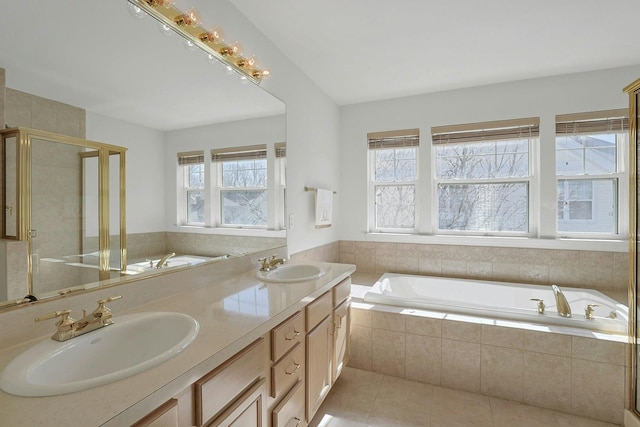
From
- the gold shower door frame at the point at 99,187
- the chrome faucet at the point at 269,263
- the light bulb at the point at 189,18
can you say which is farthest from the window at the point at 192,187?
the light bulb at the point at 189,18

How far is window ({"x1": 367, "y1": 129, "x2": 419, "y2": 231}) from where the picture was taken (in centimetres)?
325

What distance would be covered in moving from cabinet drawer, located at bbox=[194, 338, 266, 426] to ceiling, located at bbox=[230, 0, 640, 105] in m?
1.88

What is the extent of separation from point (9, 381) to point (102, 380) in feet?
0.65

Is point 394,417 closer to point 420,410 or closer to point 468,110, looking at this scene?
point 420,410

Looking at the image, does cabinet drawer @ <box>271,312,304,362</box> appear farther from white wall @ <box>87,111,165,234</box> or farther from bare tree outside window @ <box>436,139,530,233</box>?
bare tree outside window @ <box>436,139,530,233</box>

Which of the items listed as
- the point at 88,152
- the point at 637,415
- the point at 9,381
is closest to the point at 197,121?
the point at 88,152

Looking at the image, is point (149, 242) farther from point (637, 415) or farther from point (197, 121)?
point (637, 415)

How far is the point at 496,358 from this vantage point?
6.64ft

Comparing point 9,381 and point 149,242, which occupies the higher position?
point 149,242

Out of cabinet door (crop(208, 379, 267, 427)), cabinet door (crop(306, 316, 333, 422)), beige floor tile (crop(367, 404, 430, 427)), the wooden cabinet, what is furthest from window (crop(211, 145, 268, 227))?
beige floor tile (crop(367, 404, 430, 427))

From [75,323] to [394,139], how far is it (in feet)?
10.1

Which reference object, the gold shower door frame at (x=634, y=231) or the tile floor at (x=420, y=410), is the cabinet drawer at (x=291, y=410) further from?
the gold shower door frame at (x=634, y=231)

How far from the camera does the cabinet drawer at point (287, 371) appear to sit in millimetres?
1219

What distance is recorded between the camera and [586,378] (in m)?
1.84
